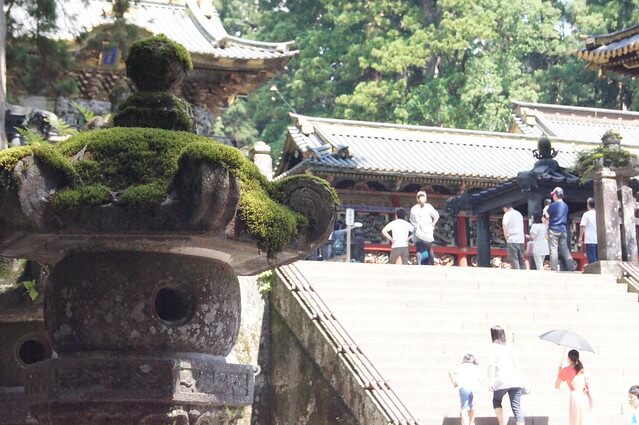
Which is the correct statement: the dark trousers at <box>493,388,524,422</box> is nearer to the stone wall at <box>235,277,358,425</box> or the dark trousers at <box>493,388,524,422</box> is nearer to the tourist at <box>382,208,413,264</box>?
the stone wall at <box>235,277,358,425</box>

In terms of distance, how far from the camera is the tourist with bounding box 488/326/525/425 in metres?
10.9

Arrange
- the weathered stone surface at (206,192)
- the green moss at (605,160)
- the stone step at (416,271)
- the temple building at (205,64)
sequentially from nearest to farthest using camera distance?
1. the weathered stone surface at (206,192)
2. the stone step at (416,271)
3. the green moss at (605,160)
4. the temple building at (205,64)

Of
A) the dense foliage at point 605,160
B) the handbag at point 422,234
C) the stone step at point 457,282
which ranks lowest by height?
the stone step at point 457,282

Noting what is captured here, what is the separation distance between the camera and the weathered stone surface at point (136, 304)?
5.73 m

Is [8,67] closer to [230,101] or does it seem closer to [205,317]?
[205,317]

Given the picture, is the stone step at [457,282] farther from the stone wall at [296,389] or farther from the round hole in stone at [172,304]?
the round hole in stone at [172,304]

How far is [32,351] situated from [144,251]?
3292 millimetres

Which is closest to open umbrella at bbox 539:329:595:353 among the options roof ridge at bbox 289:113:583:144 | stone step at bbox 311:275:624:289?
stone step at bbox 311:275:624:289

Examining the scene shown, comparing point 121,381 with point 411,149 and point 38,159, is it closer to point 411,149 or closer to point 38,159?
point 38,159

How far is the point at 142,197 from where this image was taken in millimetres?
5531

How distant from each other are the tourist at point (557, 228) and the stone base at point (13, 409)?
11006 mm

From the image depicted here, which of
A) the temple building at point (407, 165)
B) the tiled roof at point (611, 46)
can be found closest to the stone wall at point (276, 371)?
the tiled roof at point (611, 46)

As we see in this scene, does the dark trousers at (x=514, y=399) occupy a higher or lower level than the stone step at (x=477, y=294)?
lower

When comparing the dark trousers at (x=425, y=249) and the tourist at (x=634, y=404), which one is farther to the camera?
the dark trousers at (x=425, y=249)
